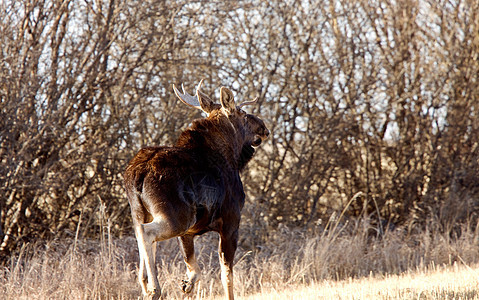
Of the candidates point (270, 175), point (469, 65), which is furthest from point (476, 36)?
point (270, 175)

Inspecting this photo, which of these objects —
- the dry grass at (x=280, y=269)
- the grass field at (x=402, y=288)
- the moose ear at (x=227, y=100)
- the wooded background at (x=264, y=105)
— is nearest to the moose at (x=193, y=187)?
the moose ear at (x=227, y=100)

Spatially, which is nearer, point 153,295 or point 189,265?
point 153,295

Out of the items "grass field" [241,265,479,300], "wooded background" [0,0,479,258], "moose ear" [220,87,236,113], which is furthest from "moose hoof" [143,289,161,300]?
"wooded background" [0,0,479,258]

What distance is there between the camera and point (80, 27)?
9.26 m

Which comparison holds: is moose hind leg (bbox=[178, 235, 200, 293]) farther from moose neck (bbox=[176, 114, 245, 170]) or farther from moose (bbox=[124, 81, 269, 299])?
moose neck (bbox=[176, 114, 245, 170])

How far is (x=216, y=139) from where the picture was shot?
542 cm

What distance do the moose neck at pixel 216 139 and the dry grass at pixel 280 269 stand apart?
59.2 inches

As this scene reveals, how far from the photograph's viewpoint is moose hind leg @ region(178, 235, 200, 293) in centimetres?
494

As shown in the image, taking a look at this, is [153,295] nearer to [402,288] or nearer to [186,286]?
[186,286]

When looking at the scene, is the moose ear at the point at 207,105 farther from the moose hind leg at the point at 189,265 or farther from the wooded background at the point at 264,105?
the wooded background at the point at 264,105

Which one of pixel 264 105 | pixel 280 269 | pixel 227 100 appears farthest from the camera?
pixel 264 105

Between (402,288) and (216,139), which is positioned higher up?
(216,139)

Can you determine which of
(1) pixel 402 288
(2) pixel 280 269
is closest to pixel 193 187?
(1) pixel 402 288

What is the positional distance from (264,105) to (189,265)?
612 cm
